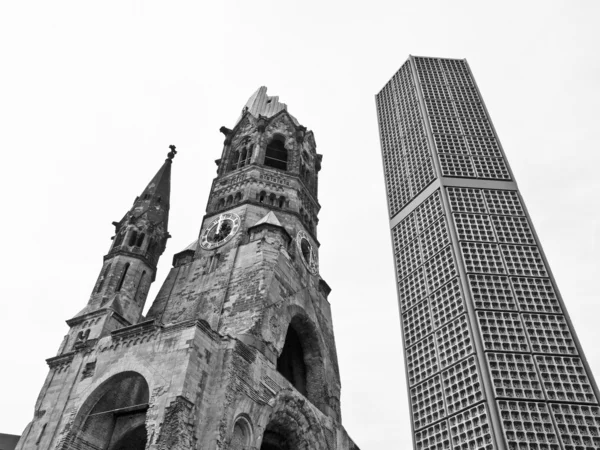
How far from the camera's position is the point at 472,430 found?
2373cm

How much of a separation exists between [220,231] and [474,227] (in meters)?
14.9

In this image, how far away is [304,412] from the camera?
24328mm

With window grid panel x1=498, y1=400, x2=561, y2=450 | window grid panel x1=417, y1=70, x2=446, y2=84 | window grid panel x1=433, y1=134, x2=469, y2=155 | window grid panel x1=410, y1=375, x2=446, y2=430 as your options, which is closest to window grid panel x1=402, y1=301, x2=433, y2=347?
window grid panel x1=410, y1=375, x2=446, y2=430

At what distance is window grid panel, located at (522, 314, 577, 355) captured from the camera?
26047 millimetres

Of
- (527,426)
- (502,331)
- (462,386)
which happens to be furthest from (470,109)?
(527,426)

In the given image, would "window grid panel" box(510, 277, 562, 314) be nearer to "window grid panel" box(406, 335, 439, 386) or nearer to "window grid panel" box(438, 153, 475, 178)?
"window grid panel" box(406, 335, 439, 386)

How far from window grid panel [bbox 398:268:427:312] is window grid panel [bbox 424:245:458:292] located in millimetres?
462

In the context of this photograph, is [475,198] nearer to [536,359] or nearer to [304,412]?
[536,359]

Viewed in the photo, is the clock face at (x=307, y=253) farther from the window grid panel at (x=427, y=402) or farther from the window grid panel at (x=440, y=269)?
the window grid panel at (x=427, y=402)

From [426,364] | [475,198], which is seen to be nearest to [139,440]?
[426,364]

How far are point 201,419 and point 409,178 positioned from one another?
79.1 feet

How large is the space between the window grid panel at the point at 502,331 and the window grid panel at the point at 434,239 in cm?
560

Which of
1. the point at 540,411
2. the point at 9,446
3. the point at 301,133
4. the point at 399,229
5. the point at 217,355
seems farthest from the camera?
the point at 301,133

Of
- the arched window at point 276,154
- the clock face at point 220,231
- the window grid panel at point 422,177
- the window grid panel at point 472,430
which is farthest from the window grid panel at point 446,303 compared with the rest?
the arched window at point 276,154
